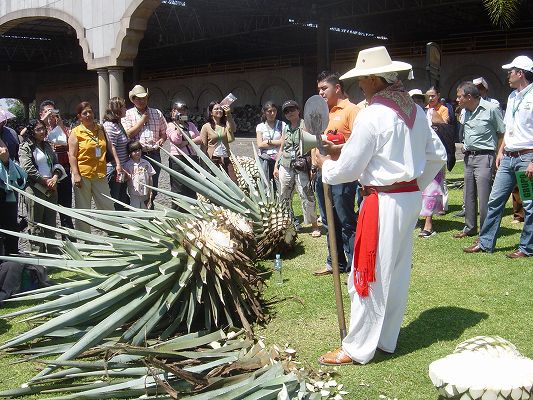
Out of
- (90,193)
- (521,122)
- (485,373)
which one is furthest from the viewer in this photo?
(90,193)

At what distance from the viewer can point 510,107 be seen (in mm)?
6598

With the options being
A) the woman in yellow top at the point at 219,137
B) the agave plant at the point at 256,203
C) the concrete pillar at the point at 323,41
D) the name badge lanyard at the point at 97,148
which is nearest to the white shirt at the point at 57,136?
the name badge lanyard at the point at 97,148

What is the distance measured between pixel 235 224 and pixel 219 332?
1.23 meters

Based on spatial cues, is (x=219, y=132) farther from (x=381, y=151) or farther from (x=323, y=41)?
(x=323, y=41)

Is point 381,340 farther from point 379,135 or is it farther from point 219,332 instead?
point 379,135

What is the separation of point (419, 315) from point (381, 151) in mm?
1653

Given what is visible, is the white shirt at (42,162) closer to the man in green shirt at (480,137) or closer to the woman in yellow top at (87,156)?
the woman in yellow top at (87,156)

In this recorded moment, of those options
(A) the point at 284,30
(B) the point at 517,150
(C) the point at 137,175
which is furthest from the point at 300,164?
(A) the point at 284,30

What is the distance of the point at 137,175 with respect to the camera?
818cm

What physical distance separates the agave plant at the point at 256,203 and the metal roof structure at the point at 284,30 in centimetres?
1649

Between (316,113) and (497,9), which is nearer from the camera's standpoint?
(316,113)

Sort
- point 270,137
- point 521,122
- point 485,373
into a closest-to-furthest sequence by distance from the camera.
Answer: point 485,373 → point 521,122 → point 270,137

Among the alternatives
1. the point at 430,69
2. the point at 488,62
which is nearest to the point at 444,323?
the point at 430,69

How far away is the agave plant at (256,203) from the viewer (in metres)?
6.29
